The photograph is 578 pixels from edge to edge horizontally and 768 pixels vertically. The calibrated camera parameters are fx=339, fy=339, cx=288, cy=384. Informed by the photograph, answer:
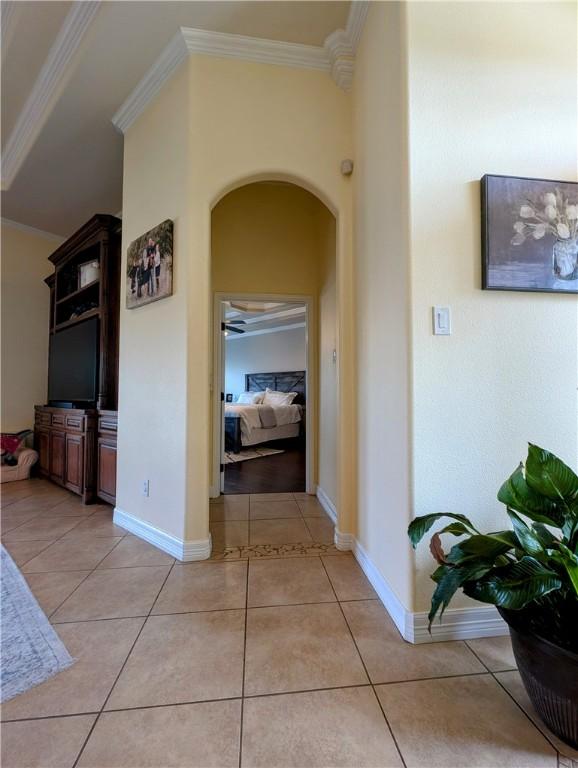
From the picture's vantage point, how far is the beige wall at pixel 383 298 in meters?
1.52

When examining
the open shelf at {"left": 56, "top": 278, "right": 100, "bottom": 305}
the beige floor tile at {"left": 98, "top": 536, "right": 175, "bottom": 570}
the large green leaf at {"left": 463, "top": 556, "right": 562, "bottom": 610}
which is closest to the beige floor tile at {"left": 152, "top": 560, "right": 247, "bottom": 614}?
the beige floor tile at {"left": 98, "top": 536, "right": 175, "bottom": 570}

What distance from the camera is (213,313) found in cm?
336

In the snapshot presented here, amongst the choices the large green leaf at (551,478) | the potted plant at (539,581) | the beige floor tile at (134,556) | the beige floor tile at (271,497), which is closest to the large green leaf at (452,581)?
the potted plant at (539,581)

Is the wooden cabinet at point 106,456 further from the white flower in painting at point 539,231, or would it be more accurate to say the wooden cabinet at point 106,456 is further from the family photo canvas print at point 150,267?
the white flower in painting at point 539,231

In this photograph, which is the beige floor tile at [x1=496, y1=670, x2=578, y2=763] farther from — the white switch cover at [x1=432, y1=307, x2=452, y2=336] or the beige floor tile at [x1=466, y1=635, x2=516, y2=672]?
the white switch cover at [x1=432, y1=307, x2=452, y2=336]

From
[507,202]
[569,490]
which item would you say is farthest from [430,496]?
[507,202]

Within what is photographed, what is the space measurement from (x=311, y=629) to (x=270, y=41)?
3302 mm

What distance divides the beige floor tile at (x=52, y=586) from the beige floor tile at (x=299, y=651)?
0.97m

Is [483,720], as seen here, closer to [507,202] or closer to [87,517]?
[507,202]

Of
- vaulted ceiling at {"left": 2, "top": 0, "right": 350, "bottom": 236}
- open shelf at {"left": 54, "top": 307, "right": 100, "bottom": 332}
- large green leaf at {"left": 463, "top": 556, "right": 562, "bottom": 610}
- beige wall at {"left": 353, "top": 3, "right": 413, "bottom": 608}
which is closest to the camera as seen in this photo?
large green leaf at {"left": 463, "top": 556, "right": 562, "bottom": 610}

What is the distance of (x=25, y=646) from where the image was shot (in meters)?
1.39

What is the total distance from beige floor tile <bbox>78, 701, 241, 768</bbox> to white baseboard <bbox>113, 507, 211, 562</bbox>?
3.30ft

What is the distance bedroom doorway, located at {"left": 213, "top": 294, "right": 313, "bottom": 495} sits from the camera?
11.5ft

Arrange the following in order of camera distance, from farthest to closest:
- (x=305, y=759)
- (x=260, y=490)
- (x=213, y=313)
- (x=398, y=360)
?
(x=260, y=490)
(x=213, y=313)
(x=398, y=360)
(x=305, y=759)
